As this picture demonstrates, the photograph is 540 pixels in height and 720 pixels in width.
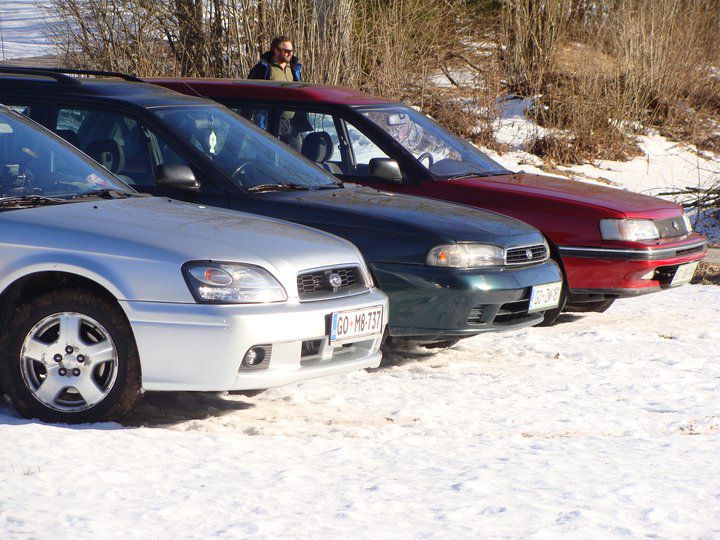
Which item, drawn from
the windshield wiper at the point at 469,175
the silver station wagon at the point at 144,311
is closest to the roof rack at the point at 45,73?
the silver station wagon at the point at 144,311

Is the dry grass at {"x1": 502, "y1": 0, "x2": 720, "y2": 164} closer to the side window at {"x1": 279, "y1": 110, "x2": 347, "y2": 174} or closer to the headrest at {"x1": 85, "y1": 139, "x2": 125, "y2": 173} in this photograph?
the side window at {"x1": 279, "y1": 110, "x2": 347, "y2": 174}

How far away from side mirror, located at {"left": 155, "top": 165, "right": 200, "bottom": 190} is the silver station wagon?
1.02m

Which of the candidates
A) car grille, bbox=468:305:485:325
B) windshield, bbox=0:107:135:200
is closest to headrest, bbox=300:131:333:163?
car grille, bbox=468:305:485:325

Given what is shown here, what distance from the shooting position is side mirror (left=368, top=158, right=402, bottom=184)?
762 centimetres

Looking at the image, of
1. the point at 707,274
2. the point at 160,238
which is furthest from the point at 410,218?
the point at 707,274

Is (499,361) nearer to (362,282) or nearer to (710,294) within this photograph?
(362,282)

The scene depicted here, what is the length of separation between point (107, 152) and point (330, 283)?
7.19 feet

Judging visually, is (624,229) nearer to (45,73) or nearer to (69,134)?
(69,134)

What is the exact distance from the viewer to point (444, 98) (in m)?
17.5

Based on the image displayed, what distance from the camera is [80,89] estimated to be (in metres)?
6.98

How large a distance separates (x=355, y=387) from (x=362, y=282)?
2.50 ft

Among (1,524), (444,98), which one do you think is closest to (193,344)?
(1,524)

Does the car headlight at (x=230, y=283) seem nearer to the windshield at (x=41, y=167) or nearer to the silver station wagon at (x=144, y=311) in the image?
the silver station wagon at (x=144, y=311)

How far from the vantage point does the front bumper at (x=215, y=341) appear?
15.8ft
